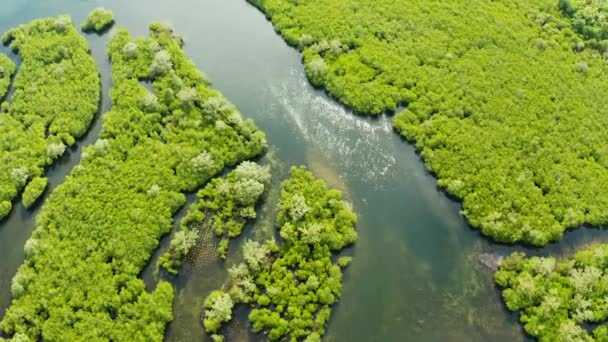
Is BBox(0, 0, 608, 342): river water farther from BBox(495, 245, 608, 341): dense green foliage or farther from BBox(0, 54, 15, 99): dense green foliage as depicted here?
BBox(0, 54, 15, 99): dense green foliage

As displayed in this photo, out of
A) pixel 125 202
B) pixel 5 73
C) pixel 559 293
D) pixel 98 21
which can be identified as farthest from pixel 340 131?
pixel 5 73

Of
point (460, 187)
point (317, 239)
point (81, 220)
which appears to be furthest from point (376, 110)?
point (81, 220)

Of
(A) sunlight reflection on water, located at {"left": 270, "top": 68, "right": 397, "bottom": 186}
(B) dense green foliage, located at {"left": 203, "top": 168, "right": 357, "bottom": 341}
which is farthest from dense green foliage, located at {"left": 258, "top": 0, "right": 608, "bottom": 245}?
(B) dense green foliage, located at {"left": 203, "top": 168, "right": 357, "bottom": 341}

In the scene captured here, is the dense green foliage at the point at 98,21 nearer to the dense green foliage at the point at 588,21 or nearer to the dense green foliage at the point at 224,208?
the dense green foliage at the point at 224,208

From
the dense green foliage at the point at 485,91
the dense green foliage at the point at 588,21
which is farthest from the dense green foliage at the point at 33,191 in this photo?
the dense green foliage at the point at 588,21

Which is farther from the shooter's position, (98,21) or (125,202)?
(98,21)

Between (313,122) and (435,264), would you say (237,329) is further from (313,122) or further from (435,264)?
(313,122)

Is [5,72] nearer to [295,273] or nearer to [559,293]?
[295,273]
